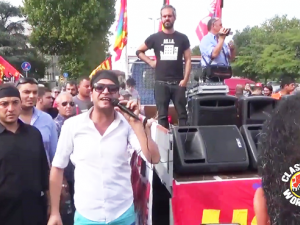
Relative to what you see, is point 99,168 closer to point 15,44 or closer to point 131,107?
point 131,107

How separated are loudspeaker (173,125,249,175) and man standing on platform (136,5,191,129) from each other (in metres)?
1.07

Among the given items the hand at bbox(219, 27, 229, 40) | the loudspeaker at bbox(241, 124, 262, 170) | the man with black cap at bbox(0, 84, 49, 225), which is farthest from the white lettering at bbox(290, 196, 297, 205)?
the hand at bbox(219, 27, 229, 40)

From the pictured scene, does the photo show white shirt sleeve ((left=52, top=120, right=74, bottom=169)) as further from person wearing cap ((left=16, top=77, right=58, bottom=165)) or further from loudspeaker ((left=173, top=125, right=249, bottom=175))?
loudspeaker ((left=173, top=125, right=249, bottom=175))

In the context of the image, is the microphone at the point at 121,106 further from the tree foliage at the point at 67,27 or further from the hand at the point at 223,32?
the tree foliage at the point at 67,27

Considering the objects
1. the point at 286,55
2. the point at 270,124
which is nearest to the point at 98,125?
the point at 270,124

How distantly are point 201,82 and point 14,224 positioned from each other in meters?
2.76

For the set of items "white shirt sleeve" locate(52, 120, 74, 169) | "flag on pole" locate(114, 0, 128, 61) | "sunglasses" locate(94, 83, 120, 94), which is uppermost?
"flag on pole" locate(114, 0, 128, 61)

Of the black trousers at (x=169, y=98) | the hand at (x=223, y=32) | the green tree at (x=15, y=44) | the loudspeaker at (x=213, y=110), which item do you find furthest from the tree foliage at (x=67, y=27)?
the loudspeaker at (x=213, y=110)

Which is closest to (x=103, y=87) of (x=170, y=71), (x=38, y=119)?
(x=38, y=119)

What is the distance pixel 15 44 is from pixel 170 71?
4382cm

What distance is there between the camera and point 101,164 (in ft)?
9.89

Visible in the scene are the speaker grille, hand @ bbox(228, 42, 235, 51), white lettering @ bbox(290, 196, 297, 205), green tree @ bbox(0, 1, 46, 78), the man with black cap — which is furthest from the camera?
green tree @ bbox(0, 1, 46, 78)

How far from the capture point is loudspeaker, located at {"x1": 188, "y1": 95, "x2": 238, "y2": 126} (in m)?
4.73

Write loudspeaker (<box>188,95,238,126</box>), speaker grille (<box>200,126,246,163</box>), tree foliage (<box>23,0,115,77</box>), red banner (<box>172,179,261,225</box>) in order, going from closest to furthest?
red banner (<box>172,179,261,225</box>), speaker grille (<box>200,126,246,163</box>), loudspeaker (<box>188,95,238,126</box>), tree foliage (<box>23,0,115,77</box>)
